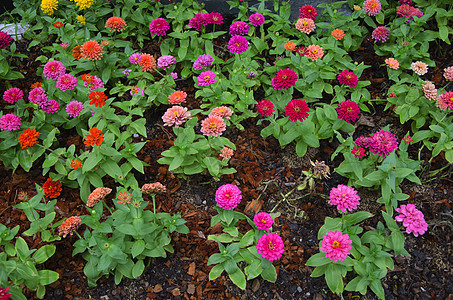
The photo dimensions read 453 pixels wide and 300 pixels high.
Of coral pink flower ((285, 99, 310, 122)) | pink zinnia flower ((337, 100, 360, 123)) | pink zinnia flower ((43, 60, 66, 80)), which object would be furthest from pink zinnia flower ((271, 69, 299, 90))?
pink zinnia flower ((43, 60, 66, 80))

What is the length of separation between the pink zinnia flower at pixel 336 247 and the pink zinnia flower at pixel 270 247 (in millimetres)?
283

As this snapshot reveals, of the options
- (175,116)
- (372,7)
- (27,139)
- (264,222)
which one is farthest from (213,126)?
(372,7)

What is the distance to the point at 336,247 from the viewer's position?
2250 mm

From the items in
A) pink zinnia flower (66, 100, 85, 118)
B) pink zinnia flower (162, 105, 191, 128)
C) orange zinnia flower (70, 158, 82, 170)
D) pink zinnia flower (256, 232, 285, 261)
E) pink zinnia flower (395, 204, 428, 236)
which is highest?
pink zinnia flower (162, 105, 191, 128)

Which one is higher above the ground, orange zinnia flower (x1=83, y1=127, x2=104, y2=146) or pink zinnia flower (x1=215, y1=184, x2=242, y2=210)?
orange zinnia flower (x1=83, y1=127, x2=104, y2=146)

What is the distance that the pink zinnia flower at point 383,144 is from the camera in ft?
8.74

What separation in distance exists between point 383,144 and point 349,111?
0.39 metres

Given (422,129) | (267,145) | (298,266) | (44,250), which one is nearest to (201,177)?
(267,145)

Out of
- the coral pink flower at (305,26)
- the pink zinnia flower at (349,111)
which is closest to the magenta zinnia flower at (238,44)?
the coral pink flower at (305,26)

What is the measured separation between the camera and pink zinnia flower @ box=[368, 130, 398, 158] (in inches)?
105

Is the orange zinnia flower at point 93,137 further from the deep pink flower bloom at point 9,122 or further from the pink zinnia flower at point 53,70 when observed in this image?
the pink zinnia flower at point 53,70

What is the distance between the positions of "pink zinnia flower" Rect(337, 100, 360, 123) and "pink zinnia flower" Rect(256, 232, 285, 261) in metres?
1.19

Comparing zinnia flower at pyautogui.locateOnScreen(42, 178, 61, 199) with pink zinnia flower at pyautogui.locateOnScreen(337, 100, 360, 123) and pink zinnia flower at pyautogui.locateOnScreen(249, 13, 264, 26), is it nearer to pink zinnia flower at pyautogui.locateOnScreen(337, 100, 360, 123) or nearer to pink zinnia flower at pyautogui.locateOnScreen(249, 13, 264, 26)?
pink zinnia flower at pyautogui.locateOnScreen(337, 100, 360, 123)

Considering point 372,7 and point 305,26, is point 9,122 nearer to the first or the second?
point 305,26
